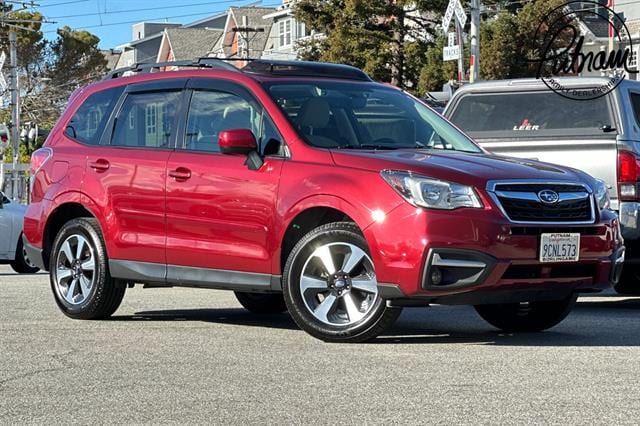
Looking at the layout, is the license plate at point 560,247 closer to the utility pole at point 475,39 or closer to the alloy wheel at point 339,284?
the alloy wheel at point 339,284

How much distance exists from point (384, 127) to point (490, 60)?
39.4 meters

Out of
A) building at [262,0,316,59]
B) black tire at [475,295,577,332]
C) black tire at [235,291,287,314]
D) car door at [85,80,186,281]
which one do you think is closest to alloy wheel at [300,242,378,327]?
black tire at [475,295,577,332]

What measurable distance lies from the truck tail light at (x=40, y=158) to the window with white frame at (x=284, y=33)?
68172mm

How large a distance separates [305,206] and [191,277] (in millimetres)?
1208

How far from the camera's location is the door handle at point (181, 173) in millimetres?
9312

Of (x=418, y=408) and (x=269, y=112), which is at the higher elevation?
(x=269, y=112)

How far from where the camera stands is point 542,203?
8367 millimetres

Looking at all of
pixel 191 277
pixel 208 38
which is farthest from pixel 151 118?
pixel 208 38

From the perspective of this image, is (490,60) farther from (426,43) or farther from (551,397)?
(551,397)

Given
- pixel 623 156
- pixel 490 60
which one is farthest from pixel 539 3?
pixel 623 156

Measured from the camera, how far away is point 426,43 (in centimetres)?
5356

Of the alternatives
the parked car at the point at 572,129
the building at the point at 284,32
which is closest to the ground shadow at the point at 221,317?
the parked car at the point at 572,129

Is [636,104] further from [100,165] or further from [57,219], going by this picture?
[57,219]

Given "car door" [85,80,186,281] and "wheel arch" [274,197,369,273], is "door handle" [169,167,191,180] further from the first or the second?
"wheel arch" [274,197,369,273]
